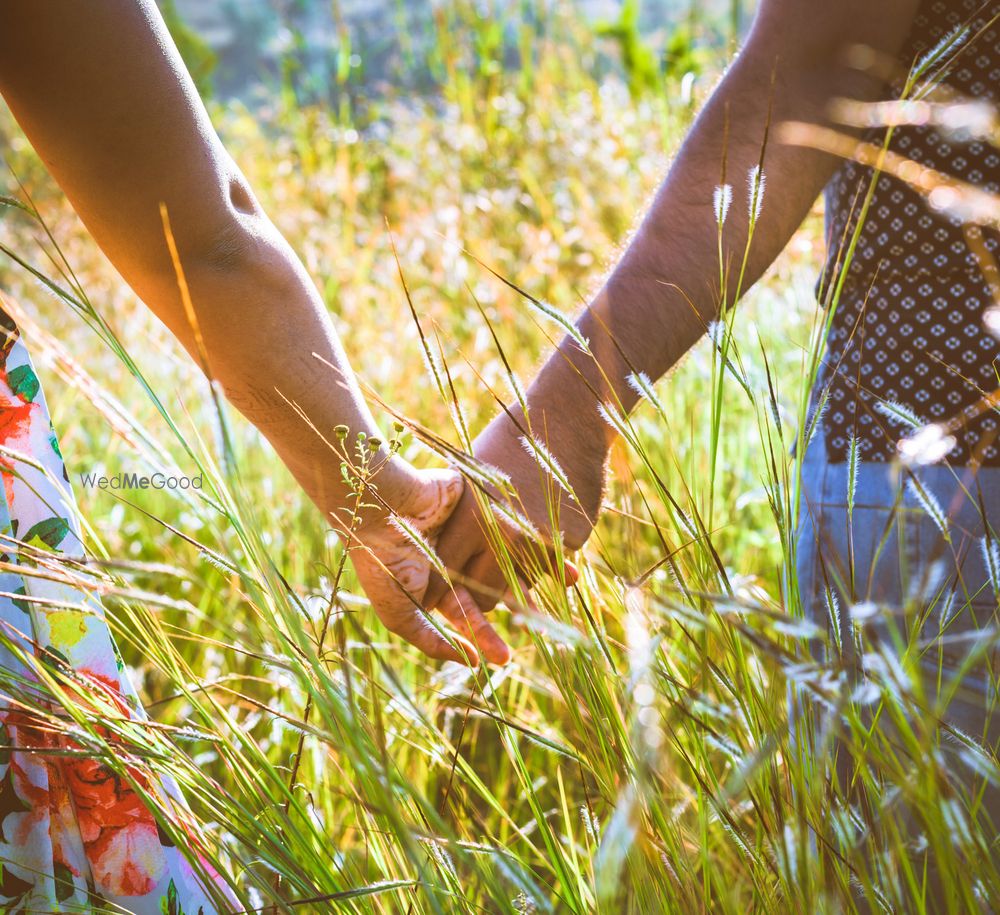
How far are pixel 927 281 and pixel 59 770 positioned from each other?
37.6 inches

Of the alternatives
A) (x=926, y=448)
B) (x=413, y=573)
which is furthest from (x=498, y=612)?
(x=926, y=448)

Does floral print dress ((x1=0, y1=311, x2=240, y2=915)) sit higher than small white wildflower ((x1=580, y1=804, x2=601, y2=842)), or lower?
higher

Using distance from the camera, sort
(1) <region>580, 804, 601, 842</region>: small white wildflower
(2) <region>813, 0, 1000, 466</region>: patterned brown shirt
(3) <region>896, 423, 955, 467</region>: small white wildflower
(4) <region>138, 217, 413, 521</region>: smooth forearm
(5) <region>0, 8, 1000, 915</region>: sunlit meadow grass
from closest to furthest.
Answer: (3) <region>896, 423, 955, 467</region>: small white wildflower → (5) <region>0, 8, 1000, 915</region>: sunlit meadow grass → (1) <region>580, 804, 601, 842</region>: small white wildflower → (4) <region>138, 217, 413, 521</region>: smooth forearm → (2) <region>813, 0, 1000, 466</region>: patterned brown shirt

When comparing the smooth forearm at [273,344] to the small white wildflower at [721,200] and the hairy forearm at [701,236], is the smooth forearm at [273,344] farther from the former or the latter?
the small white wildflower at [721,200]

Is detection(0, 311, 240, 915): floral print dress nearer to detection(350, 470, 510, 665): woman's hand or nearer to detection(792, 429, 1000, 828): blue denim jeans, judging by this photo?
detection(350, 470, 510, 665): woman's hand

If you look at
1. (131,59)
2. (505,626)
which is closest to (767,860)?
(131,59)

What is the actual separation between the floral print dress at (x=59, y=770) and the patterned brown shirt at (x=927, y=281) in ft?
2.36

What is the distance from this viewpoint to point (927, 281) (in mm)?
1053

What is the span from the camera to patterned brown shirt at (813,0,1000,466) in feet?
3.31

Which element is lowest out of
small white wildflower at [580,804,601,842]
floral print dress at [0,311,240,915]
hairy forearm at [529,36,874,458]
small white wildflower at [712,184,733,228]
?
small white wildflower at [580,804,601,842]

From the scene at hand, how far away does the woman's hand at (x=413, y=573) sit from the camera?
1.03 m

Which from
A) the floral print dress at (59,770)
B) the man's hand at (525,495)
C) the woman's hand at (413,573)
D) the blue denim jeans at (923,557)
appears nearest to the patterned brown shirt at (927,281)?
the blue denim jeans at (923,557)

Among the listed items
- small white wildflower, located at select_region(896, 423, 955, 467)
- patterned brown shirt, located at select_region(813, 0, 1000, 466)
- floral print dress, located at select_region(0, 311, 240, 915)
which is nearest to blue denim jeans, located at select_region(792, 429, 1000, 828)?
patterned brown shirt, located at select_region(813, 0, 1000, 466)

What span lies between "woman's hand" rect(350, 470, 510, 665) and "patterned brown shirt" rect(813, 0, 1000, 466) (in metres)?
0.43
